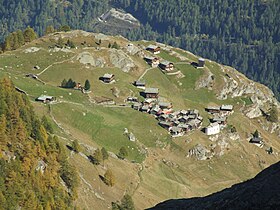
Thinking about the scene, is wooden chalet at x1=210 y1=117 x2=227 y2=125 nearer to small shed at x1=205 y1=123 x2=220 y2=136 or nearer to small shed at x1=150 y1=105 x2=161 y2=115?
small shed at x1=205 y1=123 x2=220 y2=136

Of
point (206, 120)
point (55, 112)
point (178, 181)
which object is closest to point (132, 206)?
point (178, 181)

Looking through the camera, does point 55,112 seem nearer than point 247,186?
No

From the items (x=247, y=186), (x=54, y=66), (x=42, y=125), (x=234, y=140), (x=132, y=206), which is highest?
(x=247, y=186)

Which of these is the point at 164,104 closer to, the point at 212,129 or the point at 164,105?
the point at 164,105

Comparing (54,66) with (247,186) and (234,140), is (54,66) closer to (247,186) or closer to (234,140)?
(234,140)

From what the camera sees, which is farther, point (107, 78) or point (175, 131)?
point (107, 78)

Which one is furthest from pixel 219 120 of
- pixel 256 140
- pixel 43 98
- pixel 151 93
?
pixel 43 98

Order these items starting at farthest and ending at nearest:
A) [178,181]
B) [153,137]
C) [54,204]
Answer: [153,137] < [178,181] < [54,204]

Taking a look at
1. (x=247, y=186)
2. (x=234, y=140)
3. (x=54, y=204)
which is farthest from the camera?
(x=234, y=140)
